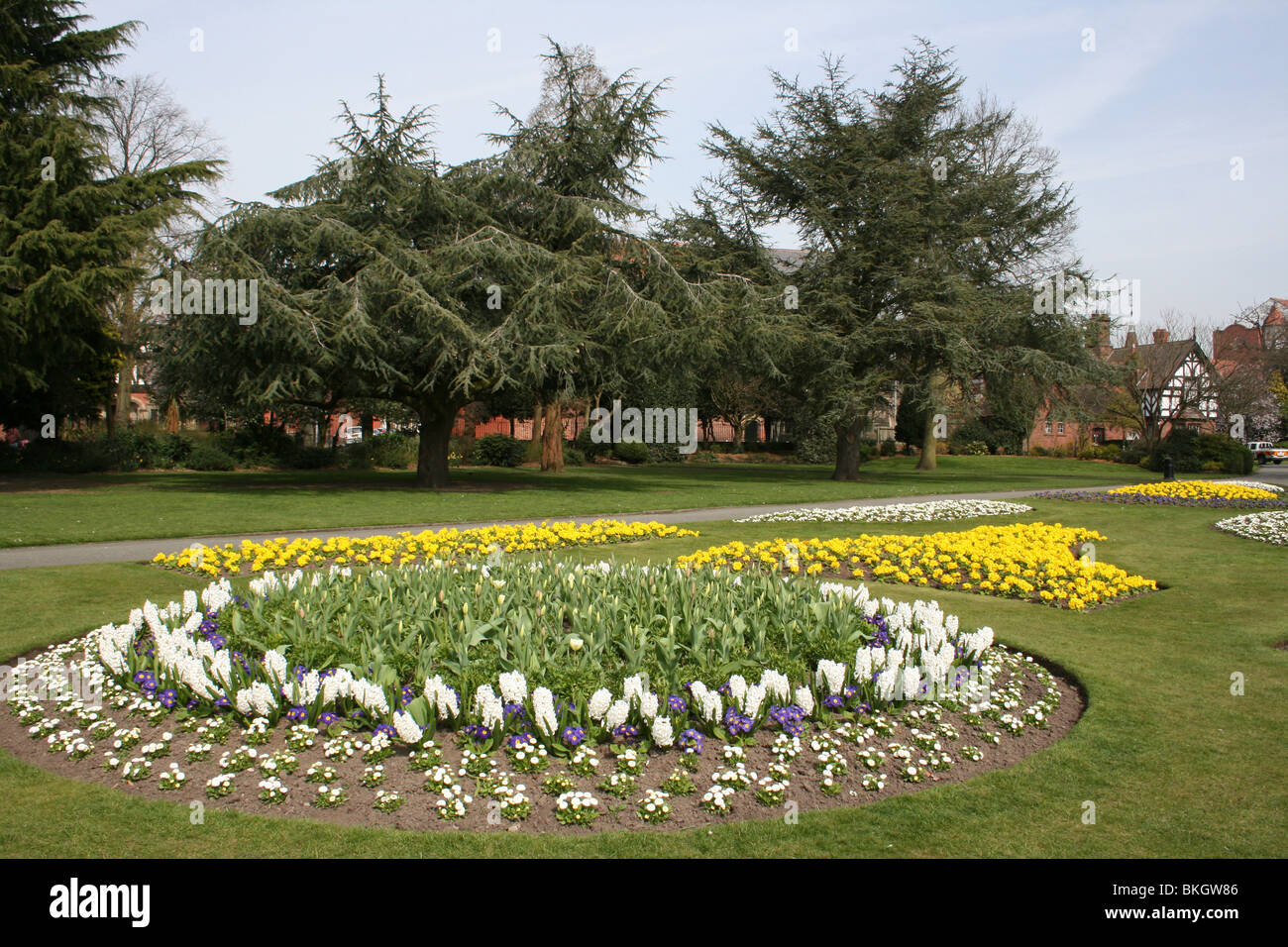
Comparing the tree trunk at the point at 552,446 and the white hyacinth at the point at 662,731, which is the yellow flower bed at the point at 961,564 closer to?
the white hyacinth at the point at 662,731

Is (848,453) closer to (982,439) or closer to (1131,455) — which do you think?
(1131,455)

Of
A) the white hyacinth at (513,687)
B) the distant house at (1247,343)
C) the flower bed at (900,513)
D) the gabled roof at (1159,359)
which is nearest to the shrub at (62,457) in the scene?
the flower bed at (900,513)

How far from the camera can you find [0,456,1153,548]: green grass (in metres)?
14.0

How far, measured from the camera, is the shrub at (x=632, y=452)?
40344 millimetres

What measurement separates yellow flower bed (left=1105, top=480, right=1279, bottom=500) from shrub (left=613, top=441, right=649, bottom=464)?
21964 mm

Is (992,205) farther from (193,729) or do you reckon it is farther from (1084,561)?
(193,729)

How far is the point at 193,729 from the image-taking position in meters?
4.77

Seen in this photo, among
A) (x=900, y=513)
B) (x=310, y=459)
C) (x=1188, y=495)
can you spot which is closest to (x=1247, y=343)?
(x=1188, y=495)

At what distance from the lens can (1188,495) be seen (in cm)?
2048

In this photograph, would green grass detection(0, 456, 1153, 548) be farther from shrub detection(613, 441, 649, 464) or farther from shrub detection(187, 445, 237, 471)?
shrub detection(613, 441, 649, 464)
